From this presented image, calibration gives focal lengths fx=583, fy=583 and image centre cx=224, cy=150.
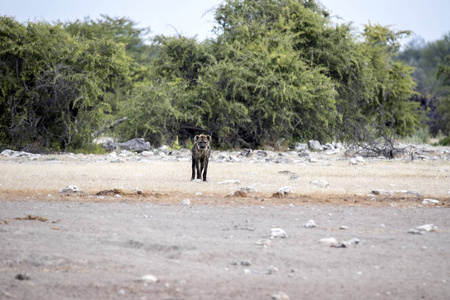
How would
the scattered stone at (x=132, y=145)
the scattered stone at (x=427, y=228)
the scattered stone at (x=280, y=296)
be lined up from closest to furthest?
the scattered stone at (x=280, y=296), the scattered stone at (x=427, y=228), the scattered stone at (x=132, y=145)

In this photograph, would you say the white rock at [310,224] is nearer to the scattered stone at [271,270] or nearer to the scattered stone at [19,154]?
the scattered stone at [271,270]

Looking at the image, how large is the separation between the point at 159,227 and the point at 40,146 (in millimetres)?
13627

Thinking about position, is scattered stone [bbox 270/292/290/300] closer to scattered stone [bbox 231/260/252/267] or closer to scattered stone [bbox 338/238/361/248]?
scattered stone [bbox 231/260/252/267]

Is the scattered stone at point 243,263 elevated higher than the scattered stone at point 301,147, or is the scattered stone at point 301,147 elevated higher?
the scattered stone at point 301,147

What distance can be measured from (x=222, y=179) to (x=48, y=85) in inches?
368

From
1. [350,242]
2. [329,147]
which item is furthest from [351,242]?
[329,147]

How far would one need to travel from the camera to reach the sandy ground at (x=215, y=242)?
452 cm

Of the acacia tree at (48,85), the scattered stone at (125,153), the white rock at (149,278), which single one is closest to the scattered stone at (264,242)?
the white rock at (149,278)

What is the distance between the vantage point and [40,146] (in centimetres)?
1931

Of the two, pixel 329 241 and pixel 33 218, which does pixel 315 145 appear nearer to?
pixel 33 218

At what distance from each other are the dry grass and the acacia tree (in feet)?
11.8

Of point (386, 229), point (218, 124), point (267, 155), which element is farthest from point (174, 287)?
point (218, 124)

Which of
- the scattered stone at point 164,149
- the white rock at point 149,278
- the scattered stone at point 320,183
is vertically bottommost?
the white rock at point 149,278

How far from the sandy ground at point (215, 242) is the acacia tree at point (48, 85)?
337 inches
